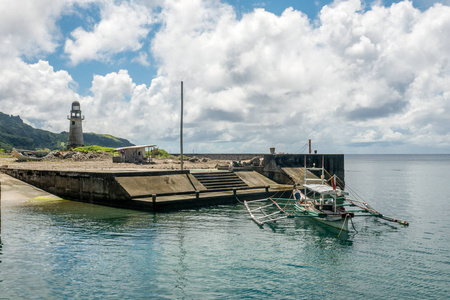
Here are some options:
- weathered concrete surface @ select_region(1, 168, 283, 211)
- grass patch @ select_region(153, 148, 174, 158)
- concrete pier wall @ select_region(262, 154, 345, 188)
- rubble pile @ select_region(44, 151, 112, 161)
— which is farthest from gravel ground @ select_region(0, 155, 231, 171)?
grass patch @ select_region(153, 148, 174, 158)

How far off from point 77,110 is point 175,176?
65.6 metres

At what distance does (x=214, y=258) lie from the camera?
17.8 meters

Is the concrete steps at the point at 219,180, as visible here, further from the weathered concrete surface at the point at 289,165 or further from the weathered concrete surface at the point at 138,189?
the weathered concrete surface at the point at 289,165

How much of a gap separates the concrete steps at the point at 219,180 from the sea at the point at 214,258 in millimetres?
10706

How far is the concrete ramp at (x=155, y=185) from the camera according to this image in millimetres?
32906

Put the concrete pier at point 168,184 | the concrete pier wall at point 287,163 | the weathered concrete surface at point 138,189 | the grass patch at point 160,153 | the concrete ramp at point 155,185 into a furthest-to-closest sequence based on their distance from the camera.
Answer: the grass patch at point 160,153 → the concrete pier wall at point 287,163 → the concrete ramp at point 155,185 → the concrete pier at point 168,184 → the weathered concrete surface at point 138,189

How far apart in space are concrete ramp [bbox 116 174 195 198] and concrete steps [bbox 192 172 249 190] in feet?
8.26

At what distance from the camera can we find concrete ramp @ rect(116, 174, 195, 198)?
108 feet

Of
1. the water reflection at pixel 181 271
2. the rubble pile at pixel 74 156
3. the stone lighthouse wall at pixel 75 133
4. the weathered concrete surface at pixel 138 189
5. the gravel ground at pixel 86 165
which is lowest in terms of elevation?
the water reflection at pixel 181 271

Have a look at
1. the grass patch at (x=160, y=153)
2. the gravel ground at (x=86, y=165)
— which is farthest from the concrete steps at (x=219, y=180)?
the grass patch at (x=160, y=153)

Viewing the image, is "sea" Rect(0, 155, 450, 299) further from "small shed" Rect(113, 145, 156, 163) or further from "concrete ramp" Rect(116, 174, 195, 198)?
"small shed" Rect(113, 145, 156, 163)

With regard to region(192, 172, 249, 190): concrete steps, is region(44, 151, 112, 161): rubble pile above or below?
above

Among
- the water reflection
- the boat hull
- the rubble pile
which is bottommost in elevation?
the water reflection

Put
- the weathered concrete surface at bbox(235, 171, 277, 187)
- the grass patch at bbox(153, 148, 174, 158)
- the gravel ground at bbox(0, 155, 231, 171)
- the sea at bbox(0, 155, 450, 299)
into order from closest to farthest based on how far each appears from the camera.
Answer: the sea at bbox(0, 155, 450, 299), the weathered concrete surface at bbox(235, 171, 277, 187), the gravel ground at bbox(0, 155, 231, 171), the grass patch at bbox(153, 148, 174, 158)
